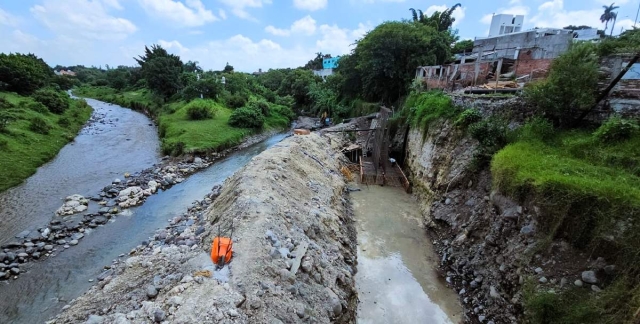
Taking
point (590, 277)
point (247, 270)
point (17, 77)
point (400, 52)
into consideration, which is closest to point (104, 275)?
point (247, 270)

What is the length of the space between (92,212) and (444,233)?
15.4 meters

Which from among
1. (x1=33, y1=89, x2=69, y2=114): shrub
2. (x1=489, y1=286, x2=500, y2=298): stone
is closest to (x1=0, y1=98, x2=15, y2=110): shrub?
(x1=33, y1=89, x2=69, y2=114): shrub

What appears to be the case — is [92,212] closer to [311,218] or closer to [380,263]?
[311,218]

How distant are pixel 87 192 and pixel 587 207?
2031 cm

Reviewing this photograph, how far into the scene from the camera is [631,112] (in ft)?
31.9

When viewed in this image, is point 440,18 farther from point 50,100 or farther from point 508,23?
point 50,100

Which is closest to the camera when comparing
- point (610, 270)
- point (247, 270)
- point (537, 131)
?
point (610, 270)

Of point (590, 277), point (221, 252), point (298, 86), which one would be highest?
point (298, 86)

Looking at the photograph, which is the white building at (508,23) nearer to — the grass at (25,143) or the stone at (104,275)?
the stone at (104,275)

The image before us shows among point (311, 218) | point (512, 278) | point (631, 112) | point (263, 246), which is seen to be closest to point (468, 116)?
point (631, 112)

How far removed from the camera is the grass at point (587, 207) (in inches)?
227

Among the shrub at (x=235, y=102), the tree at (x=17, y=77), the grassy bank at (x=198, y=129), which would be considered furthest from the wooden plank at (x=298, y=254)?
the tree at (x=17, y=77)

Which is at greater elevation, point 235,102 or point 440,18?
point 440,18

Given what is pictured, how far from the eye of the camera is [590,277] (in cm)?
635
